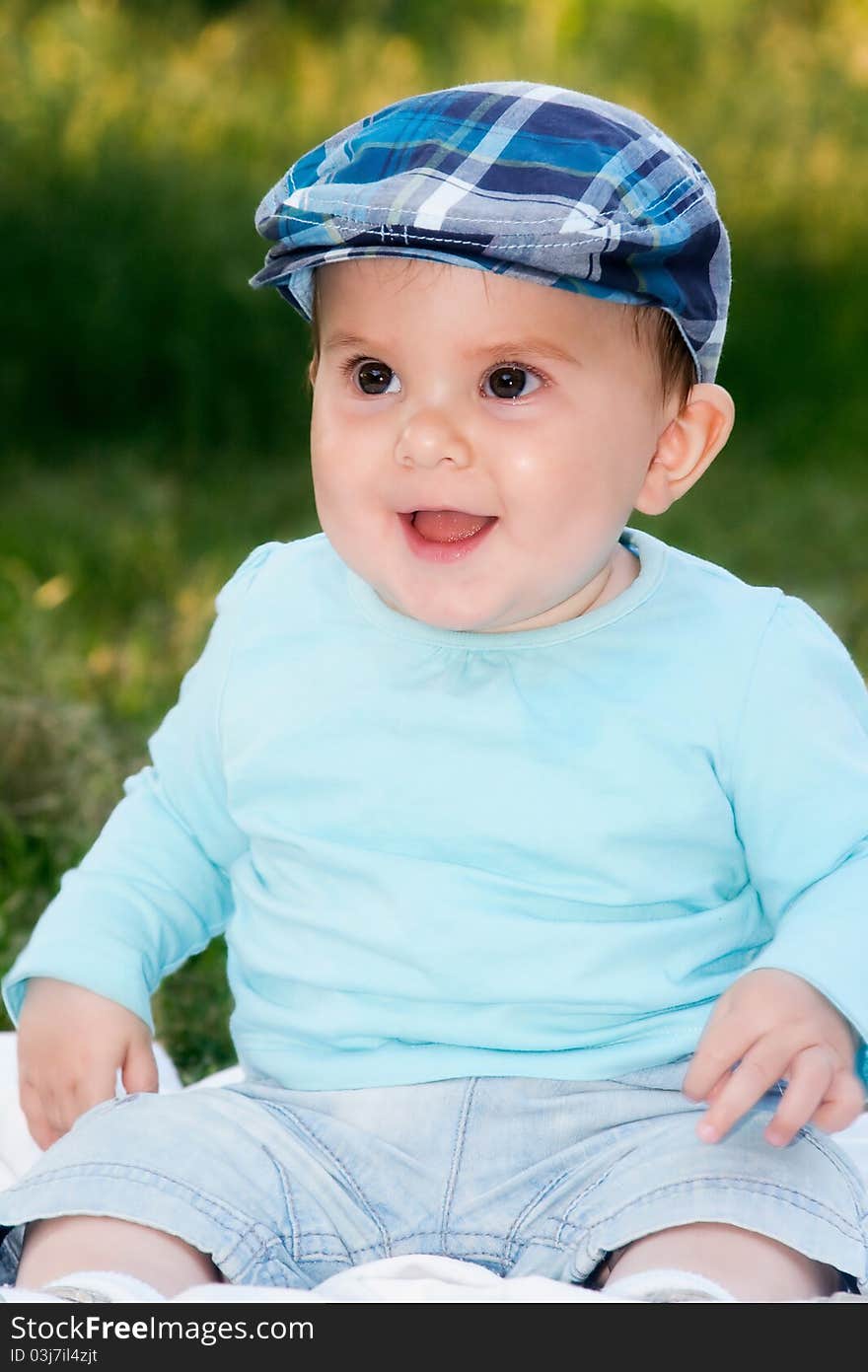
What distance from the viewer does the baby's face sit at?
1.48 meters

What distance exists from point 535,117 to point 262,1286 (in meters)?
0.92

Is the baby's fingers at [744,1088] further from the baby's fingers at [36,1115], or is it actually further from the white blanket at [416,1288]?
the baby's fingers at [36,1115]

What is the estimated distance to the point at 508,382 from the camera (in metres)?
1.50

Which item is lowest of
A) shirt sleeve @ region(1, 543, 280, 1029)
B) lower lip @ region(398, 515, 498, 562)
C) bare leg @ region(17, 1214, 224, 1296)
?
bare leg @ region(17, 1214, 224, 1296)

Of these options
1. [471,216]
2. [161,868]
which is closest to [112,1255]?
→ [161,868]

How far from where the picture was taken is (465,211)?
1.44 m

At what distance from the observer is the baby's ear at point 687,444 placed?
1.65 meters

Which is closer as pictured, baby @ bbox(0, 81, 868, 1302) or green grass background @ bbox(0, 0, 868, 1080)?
baby @ bbox(0, 81, 868, 1302)

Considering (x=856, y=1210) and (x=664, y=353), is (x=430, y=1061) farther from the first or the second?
(x=664, y=353)

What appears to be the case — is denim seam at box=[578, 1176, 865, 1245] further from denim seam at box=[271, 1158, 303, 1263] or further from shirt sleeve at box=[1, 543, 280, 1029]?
shirt sleeve at box=[1, 543, 280, 1029]

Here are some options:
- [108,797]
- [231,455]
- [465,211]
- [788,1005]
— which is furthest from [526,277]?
[231,455]

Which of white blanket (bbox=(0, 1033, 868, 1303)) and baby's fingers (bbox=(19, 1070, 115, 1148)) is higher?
white blanket (bbox=(0, 1033, 868, 1303))

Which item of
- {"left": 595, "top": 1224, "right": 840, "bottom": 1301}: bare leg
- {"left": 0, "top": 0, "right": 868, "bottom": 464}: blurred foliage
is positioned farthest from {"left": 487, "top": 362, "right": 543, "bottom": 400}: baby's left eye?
{"left": 0, "top": 0, "right": 868, "bottom": 464}: blurred foliage

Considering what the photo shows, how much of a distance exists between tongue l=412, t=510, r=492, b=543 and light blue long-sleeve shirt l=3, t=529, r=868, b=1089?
0.13 meters
